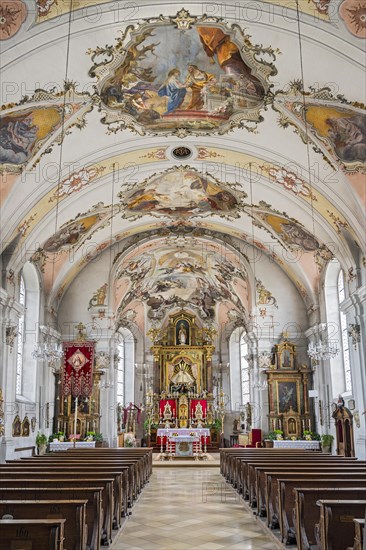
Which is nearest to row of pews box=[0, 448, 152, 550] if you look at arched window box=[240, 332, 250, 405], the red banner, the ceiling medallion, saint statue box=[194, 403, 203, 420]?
the ceiling medallion

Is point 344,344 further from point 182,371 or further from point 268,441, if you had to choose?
point 182,371

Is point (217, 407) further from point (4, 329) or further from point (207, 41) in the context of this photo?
point (207, 41)

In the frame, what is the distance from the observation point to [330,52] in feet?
35.9

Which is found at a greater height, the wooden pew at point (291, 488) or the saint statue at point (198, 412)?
the saint statue at point (198, 412)

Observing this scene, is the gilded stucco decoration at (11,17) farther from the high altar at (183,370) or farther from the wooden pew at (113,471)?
the high altar at (183,370)

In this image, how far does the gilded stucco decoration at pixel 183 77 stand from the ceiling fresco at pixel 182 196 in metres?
3.24

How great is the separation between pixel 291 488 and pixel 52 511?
3486 millimetres

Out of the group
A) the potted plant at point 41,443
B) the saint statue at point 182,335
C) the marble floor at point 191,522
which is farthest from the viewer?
the saint statue at point 182,335

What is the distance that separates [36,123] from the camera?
1313 cm

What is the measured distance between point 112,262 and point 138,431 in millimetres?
12538

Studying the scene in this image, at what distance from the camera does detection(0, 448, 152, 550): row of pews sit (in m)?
5.00

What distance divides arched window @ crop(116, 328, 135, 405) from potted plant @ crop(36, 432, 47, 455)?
12.0m

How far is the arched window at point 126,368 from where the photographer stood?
32.4m

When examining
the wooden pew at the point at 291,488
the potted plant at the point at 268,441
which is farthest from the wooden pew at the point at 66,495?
the potted plant at the point at 268,441
